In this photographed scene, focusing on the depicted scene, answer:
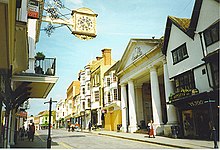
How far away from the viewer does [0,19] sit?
5.07 meters

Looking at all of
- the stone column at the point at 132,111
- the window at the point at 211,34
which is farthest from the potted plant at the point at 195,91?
the stone column at the point at 132,111

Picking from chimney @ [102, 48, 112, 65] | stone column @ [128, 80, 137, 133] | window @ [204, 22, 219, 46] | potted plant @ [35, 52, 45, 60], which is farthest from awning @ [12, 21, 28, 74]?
chimney @ [102, 48, 112, 65]

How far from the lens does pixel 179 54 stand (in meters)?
18.0

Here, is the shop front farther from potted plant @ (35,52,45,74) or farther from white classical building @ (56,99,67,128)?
white classical building @ (56,99,67,128)

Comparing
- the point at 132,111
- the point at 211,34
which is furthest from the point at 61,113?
the point at 211,34

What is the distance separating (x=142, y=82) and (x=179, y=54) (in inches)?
452

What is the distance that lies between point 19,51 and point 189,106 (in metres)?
12.1

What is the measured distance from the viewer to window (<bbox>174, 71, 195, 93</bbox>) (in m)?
16.7

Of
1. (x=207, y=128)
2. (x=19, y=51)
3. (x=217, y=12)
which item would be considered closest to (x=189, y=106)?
(x=207, y=128)

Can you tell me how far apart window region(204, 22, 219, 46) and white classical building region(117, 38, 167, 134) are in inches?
235

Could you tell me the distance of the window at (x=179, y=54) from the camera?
17375 millimetres

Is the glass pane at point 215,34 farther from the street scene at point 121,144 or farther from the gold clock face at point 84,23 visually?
the gold clock face at point 84,23

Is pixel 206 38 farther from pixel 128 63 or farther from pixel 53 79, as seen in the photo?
pixel 128 63

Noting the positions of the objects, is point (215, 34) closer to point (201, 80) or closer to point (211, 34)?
point (211, 34)
